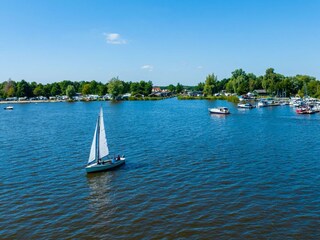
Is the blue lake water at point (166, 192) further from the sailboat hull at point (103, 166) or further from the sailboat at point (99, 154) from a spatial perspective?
the sailboat at point (99, 154)

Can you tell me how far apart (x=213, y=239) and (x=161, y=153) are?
29.6 m

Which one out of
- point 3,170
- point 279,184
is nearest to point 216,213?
point 279,184

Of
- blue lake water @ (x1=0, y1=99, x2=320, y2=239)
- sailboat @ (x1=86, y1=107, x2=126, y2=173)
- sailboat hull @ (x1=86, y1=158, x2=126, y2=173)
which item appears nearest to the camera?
blue lake water @ (x1=0, y1=99, x2=320, y2=239)

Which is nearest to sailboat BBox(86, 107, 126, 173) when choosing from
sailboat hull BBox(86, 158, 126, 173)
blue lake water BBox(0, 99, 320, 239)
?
sailboat hull BBox(86, 158, 126, 173)

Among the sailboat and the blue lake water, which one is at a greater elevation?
the sailboat

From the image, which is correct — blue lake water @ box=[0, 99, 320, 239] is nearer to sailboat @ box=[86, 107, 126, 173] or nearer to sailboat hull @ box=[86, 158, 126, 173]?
sailboat hull @ box=[86, 158, 126, 173]

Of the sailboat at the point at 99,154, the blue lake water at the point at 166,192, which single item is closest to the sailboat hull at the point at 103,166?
the sailboat at the point at 99,154

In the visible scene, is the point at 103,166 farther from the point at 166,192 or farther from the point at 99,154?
the point at 166,192

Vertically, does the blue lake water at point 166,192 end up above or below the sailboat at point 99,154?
below

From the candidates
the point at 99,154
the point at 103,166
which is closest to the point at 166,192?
the point at 103,166

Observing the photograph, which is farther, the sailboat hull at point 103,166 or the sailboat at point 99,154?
the sailboat at point 99,154

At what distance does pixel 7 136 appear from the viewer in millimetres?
75312

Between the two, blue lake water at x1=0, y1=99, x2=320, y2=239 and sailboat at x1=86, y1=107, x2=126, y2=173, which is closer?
blue lake water at x1=0, y1=99, x2=320, y2=239

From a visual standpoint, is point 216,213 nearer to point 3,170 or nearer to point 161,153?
point 161,153
